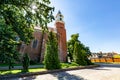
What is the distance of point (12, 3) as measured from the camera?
1486cm

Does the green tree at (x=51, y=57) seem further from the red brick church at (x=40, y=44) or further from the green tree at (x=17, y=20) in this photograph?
the red brick church at (x=40, y=44)

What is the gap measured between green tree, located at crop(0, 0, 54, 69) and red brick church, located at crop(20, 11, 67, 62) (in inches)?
600

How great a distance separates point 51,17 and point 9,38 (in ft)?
18.1

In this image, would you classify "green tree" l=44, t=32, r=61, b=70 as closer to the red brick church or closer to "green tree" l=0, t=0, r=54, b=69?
"green tree" l=0, t=0, r=54, b=69

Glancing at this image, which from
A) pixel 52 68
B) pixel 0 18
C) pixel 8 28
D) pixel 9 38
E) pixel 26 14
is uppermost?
pixel 26 14

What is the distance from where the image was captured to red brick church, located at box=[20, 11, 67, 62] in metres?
33.1

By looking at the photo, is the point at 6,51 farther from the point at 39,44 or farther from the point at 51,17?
the point at 39,44

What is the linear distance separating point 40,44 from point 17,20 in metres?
19.6

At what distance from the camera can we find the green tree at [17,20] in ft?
44.2

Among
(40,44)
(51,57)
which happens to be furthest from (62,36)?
(51,57)

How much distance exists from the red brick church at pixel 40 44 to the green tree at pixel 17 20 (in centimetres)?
1524

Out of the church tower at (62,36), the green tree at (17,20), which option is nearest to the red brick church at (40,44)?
the church tower at (62,36)

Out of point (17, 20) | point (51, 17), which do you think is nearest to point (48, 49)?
point (51, 17)

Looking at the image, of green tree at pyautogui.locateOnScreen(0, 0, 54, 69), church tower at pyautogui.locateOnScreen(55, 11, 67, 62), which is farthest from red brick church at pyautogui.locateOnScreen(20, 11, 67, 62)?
green tree at pyautogui.locateOnScreen(0, 0, 54, 69)
